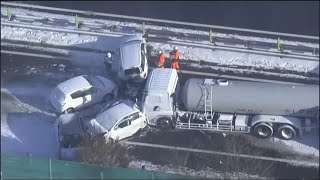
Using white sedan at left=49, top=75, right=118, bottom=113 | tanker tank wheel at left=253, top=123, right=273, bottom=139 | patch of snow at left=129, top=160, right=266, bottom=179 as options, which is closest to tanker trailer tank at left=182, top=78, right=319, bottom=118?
tanker tank wheel at left=253, top=123, right=273, bottom=139

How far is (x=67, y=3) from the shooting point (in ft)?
97.7

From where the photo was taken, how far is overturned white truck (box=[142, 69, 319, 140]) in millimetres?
22859

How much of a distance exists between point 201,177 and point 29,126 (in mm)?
6036

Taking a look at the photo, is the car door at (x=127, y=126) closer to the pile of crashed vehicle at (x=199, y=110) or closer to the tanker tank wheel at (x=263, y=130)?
the pile of crashed vehicle at (x=199, y=110)

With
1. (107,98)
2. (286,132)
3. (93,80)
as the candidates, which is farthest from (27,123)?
(286,132)

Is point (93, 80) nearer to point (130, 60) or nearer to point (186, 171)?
point (130, 60)

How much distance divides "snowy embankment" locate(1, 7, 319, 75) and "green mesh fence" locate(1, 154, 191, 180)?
6.61 m

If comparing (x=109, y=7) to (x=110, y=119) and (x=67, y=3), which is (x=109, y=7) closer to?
(x=67, y=3)

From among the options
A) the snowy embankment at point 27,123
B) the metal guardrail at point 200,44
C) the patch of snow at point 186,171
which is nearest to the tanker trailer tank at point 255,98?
the patch of snow at point 186,171

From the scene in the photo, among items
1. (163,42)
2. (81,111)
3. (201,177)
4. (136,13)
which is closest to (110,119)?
(81,111)

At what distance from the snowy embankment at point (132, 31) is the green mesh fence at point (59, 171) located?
661 cm

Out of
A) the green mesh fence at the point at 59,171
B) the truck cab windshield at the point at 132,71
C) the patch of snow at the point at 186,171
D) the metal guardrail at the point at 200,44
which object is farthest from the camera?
the metal guardrail at the point at 200,44

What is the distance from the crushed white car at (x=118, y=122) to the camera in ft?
75.2

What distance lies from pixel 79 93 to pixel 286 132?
6.73m
